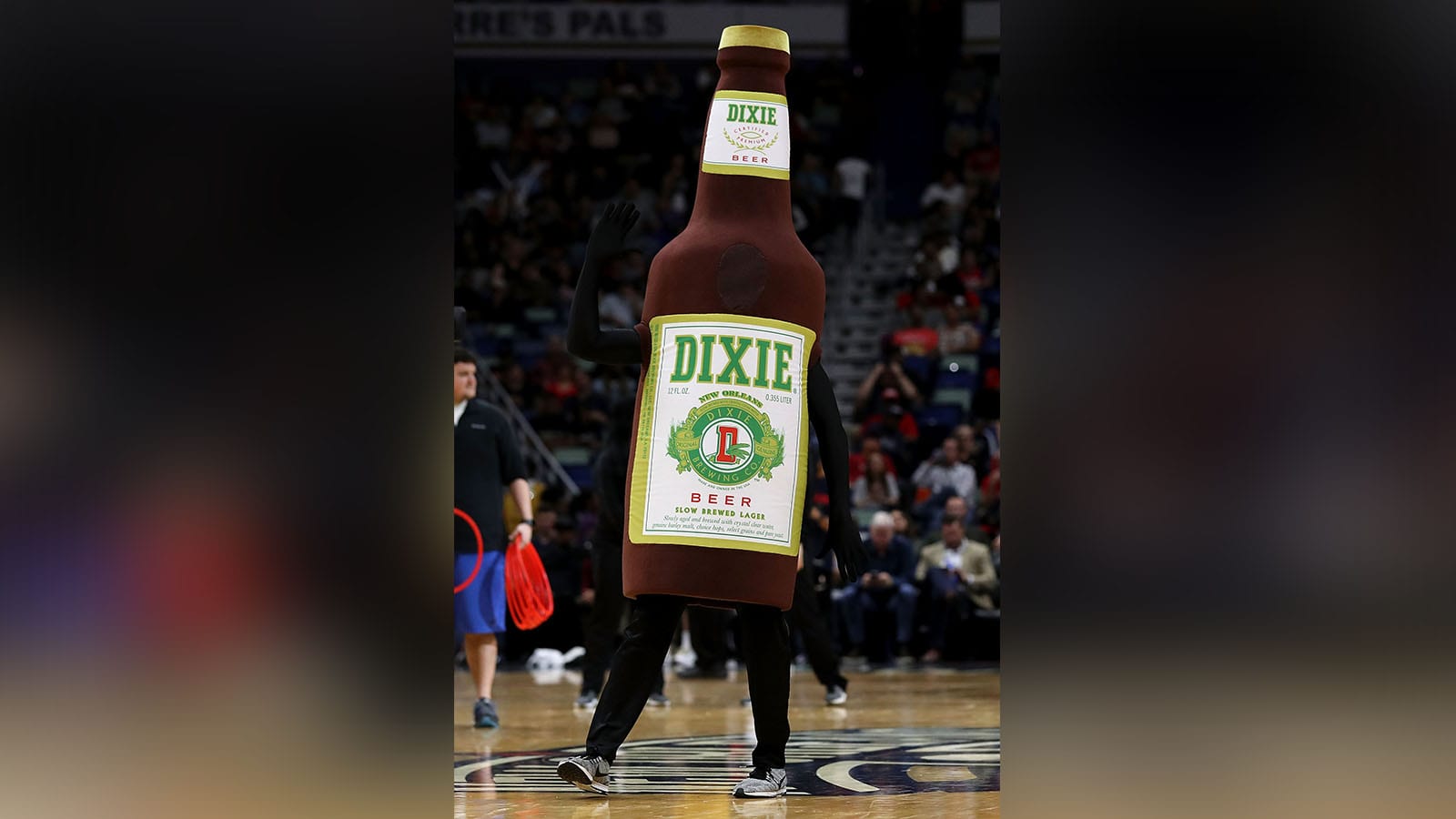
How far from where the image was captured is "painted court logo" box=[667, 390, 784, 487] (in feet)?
16.4

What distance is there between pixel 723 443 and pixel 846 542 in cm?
54

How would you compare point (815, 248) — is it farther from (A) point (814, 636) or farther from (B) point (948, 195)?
(A) point (814, 636)

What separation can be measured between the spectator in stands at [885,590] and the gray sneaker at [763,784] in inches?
283

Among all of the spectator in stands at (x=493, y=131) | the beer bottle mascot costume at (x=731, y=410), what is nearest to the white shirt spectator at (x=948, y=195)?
the spectator in stands at (x=493, y=131)

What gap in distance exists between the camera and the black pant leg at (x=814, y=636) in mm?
9031
